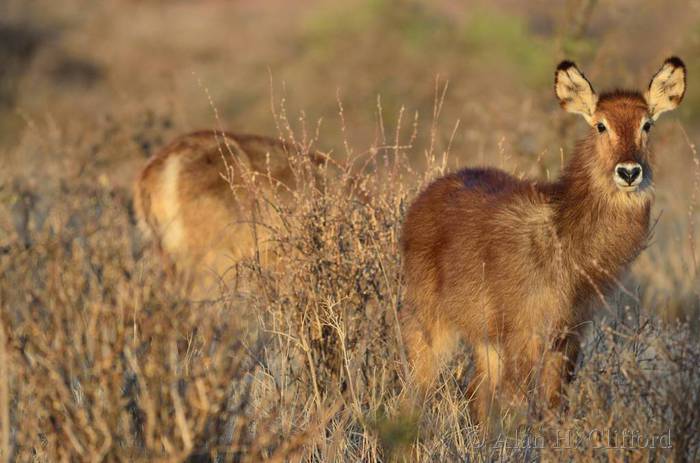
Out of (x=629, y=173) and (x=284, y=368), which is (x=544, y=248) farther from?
(x=284, y=368)

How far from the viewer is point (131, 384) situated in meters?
3.67

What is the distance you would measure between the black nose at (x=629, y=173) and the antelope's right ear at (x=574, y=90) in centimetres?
45

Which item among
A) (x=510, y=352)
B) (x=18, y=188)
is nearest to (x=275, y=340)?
(x=510, y=352)

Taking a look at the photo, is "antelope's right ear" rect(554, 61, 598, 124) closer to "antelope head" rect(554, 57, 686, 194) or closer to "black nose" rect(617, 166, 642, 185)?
"antelope head" rect(554, 57, 686, 194)

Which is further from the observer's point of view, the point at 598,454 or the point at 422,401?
the point at 422,401

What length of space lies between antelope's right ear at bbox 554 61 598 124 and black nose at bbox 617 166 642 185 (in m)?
0.45

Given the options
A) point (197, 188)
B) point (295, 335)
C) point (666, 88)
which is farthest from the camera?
point (197, 188)

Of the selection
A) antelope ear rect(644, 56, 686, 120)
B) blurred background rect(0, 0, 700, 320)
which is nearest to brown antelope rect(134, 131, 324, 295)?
blurred background rect(0, 0, 700, 320)

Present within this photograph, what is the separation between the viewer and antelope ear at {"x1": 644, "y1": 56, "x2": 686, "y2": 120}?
198 inches

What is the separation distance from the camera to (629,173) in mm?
4688

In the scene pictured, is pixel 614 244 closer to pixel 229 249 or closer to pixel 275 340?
pixel 275 340

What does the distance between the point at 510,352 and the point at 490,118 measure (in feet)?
19.8

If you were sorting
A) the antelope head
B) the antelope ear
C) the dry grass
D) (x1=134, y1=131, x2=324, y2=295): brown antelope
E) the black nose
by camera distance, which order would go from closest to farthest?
the dry grass < the black nose < the antelope head < the antelope ear < (x1=134, y1=131, x2=324, y2=295): brown antelope

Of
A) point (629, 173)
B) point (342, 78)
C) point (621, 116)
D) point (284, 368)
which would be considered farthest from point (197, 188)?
point (342, 78)
